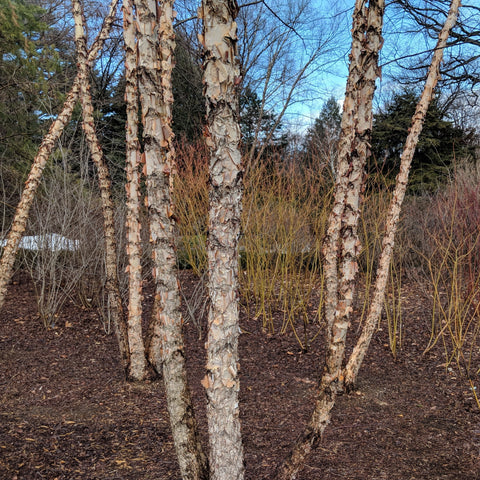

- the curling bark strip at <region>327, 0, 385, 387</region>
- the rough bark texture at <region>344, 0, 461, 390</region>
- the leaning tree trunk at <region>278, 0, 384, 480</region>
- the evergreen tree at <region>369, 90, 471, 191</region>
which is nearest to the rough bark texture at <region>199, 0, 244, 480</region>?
the leaning tree trunk at <region>278, 0, 384, 480</region>

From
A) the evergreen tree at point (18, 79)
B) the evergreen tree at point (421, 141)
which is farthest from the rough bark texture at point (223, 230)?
the evergreen tree at point (421, 141)

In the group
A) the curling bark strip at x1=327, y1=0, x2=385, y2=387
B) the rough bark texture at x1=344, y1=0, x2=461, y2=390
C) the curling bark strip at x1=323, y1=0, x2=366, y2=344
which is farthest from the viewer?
the rough bark texture at x1=344, y1=0, x2=461, y2=390

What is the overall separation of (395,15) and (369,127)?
7.74 ft

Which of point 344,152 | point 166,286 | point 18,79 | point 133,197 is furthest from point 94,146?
point 18,79

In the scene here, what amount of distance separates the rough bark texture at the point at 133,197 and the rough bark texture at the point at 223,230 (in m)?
1.72

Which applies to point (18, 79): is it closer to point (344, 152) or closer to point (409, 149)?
point (344, 152)

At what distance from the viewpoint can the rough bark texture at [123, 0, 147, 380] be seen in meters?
3.29

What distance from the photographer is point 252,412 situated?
3.28 m

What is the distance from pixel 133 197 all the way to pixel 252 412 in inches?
71.4

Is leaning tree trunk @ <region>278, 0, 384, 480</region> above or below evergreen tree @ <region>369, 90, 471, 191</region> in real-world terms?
below

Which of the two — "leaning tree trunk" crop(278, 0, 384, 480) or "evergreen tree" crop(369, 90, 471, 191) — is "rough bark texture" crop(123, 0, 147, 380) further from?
"evergreen tree" crop(369, 90, 471, 191)

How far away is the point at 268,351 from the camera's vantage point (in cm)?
488

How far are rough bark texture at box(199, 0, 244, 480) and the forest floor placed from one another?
73 cm

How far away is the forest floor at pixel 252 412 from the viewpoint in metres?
2.46
